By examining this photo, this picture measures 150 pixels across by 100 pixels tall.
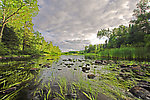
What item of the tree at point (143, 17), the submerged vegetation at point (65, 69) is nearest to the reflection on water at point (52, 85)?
the submerged vegetation at point (65, 69)

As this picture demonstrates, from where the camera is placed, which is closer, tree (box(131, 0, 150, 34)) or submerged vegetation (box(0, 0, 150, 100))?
submerged vegetation (box(0, 0, 150, 100))

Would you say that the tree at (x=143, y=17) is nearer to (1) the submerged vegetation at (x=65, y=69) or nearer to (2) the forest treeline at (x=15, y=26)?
(1) the submerged vegetation at (x=65, y=69)

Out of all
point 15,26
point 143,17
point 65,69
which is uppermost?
point 143,17

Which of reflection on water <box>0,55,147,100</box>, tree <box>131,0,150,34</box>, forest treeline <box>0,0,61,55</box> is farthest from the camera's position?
tree <box>131,0,150,34</box>

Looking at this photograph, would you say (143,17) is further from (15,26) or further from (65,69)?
(15,26)

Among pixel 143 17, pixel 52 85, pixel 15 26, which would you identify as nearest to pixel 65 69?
pixel 52 85

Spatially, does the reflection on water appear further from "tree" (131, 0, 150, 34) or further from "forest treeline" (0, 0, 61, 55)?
"tree" (131, 0, 150, 34)

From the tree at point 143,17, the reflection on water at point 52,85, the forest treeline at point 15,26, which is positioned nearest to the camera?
the reflection on water at point 52,85

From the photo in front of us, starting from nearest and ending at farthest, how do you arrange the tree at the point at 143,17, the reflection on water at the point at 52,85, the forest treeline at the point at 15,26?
the reflection on water at the point at 52,85
the forest treeline at the point at 15,26
the tree at the point at 143,17

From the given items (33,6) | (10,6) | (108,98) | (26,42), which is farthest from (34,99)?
(26,42)

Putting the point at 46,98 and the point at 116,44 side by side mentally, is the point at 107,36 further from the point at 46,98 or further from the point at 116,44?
the point at 46,98

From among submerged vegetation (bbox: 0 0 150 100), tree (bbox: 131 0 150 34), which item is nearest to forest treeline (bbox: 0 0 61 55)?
submerged vegetation (bbox: 0 0 150 100)

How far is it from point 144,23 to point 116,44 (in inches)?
730

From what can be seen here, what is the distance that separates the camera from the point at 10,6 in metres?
11.8
